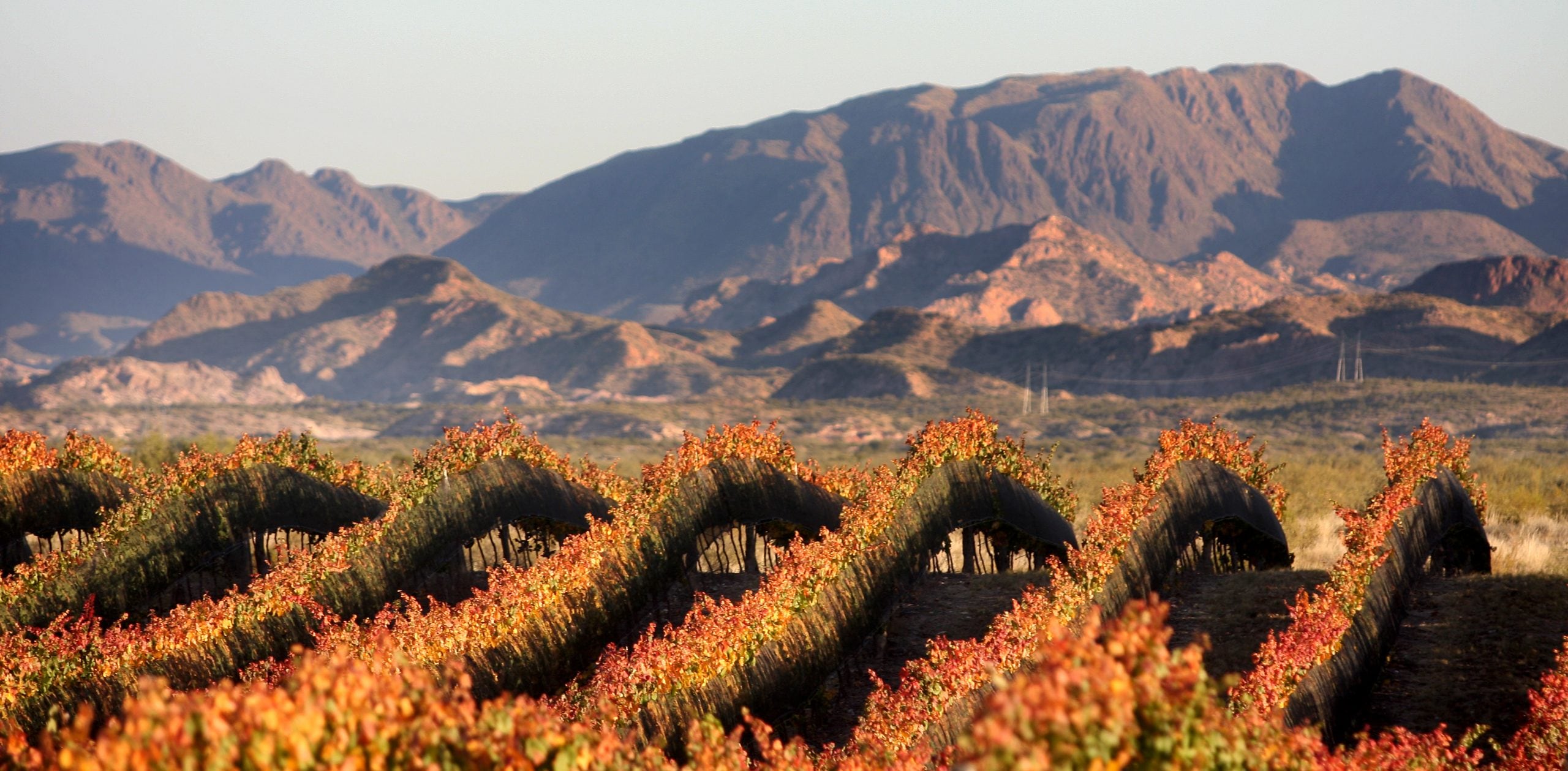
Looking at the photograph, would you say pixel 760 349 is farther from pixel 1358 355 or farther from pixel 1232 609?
pixel 1232 609

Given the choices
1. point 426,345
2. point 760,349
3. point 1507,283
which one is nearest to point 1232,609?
point 1507,283

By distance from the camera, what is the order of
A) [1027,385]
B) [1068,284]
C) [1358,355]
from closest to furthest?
[1358,355] < [1027,385] < [1068,284]

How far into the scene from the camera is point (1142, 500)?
16.8 metres

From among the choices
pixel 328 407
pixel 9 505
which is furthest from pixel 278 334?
pixel 9 505

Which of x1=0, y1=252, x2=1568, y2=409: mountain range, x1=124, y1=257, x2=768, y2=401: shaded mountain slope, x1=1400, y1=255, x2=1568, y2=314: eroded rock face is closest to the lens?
x1=0, y1=252, x2=1568, y2=409: mountain range

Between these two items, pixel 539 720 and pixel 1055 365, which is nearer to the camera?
pixel 539 720

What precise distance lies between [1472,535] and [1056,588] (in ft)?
29.7

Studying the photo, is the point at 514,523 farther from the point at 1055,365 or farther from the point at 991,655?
the point at 1055,365

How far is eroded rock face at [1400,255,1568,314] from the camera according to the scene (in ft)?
398

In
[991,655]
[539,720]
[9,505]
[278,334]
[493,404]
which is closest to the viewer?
[539,720]

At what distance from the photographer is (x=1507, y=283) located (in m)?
125

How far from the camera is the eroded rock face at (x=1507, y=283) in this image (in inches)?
4779

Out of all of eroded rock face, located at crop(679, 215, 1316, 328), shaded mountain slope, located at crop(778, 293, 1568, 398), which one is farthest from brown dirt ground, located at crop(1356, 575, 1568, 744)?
eroded rock face, located at crop(679, 215, 1316, 328)

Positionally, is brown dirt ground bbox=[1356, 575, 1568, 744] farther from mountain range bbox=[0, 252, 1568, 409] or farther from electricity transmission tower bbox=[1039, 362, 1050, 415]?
mountain range bbox=[0, 252, 1568, 409]
